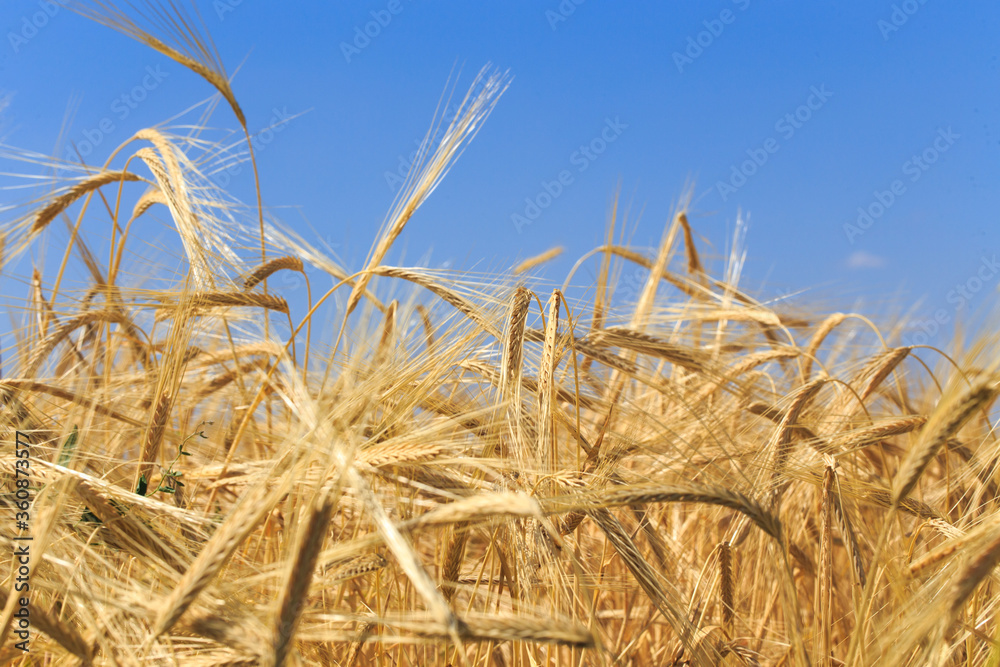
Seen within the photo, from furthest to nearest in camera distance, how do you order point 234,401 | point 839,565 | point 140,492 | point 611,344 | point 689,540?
point 839,565, point 234,401, point 689,540, point 611,344, point 140,492

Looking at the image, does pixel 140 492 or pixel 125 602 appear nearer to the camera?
pixel 125 602

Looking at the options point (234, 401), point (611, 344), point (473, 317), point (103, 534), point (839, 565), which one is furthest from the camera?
point (839, 565)

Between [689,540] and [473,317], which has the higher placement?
[473,317]

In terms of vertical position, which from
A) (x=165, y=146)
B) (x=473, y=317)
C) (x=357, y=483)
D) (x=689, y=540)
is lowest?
(x=689, y=540)

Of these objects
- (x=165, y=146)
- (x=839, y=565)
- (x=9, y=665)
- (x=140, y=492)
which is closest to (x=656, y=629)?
(x=839, y=565)

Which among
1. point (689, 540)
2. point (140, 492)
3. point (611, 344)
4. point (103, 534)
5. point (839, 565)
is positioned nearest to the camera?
point (103, 534)

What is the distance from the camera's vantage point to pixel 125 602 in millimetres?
980

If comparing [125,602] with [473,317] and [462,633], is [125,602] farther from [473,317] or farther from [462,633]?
[473,317]

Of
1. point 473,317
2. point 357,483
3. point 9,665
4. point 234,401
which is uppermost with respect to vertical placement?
point 473,317

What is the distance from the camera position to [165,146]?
2.52m

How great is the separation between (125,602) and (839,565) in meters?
2.65

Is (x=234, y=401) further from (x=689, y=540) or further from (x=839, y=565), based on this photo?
(x=839, y=565)

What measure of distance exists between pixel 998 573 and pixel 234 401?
2.30 m

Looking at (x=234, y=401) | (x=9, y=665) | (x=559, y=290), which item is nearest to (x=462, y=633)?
(x=559, y=290)
